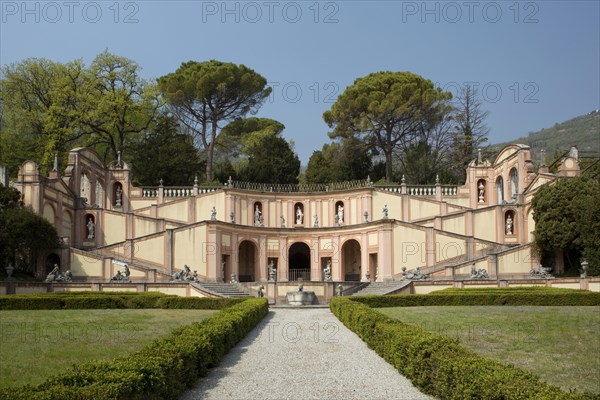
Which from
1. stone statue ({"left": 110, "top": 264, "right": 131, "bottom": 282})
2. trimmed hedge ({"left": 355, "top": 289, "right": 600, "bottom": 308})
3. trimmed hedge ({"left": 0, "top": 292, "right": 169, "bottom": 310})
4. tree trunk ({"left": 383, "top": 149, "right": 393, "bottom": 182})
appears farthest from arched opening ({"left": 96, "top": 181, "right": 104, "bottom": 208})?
trimmed hedge ({"left": 355, "top": 289, "right": 600, "bottom": 308})

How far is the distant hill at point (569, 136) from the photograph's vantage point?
103m

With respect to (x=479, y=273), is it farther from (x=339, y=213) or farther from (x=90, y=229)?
(x=90, y=229)

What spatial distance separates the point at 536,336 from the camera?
1814 centimetres

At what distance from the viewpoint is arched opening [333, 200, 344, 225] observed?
166ft

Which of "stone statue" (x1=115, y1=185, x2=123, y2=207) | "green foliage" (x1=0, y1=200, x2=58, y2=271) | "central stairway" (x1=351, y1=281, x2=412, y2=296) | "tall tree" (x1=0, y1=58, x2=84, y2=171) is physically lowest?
"central stairway" (x1=351, y1=281, x2=412, y2=296)

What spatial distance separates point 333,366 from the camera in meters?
13.7

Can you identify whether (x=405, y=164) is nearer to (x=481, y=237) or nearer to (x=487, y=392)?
(x=481, y=237)

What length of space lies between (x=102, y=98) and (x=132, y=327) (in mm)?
39620

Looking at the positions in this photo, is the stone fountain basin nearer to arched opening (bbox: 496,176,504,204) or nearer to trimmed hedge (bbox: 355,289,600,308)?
trimmed hedge (bbox: 355,289,600,308)

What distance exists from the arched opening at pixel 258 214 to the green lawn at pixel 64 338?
27.0 meters

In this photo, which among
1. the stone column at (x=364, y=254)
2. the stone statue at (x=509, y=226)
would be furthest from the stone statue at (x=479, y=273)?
the stone column at (x=364, y=254)

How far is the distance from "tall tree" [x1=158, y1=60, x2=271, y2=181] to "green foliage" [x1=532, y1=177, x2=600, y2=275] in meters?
28.3

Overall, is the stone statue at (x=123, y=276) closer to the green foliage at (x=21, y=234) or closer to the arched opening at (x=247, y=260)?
the green foliage at (x=21, y=234)

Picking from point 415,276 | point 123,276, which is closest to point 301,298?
point 415,276
